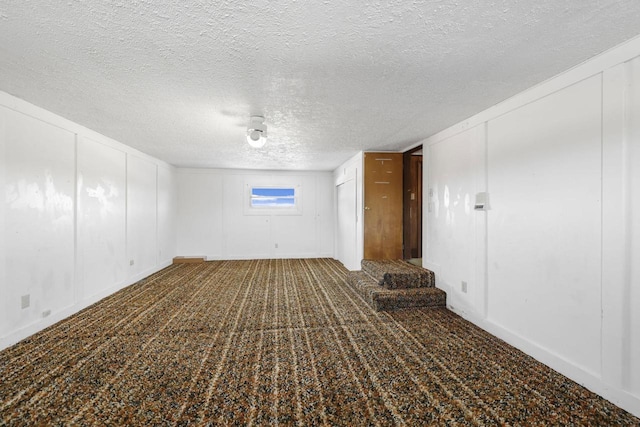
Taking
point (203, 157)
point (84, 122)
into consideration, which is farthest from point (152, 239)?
point (84, 122)

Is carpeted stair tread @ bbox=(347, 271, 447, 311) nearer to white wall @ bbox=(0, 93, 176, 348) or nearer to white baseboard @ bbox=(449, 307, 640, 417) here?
white baseboard @ bbox=(449, 307, 640, 417)

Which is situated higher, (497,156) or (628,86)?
(628,86)

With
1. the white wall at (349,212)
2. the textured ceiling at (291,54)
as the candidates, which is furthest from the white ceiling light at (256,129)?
the white wall at (349,212)

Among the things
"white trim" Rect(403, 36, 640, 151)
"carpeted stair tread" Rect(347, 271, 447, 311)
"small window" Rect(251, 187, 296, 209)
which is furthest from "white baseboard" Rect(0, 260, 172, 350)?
"white trim" Rect(403, 36, 640, 151)

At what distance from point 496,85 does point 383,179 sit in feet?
8.66

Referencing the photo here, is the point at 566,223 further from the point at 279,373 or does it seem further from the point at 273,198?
the point at 273,198

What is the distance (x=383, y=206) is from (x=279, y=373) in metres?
3.41

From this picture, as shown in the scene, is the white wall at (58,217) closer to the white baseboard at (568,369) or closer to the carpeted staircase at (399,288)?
the carpeted staircase at (399,288)

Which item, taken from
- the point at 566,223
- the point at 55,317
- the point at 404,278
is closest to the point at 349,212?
the point at 404,278

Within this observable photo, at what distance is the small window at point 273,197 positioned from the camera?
23.4 feet

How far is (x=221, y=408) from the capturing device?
168 centimetres

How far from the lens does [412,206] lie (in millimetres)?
5262

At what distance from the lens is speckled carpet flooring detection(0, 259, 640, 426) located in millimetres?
1634

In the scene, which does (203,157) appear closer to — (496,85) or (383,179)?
(383,179)
